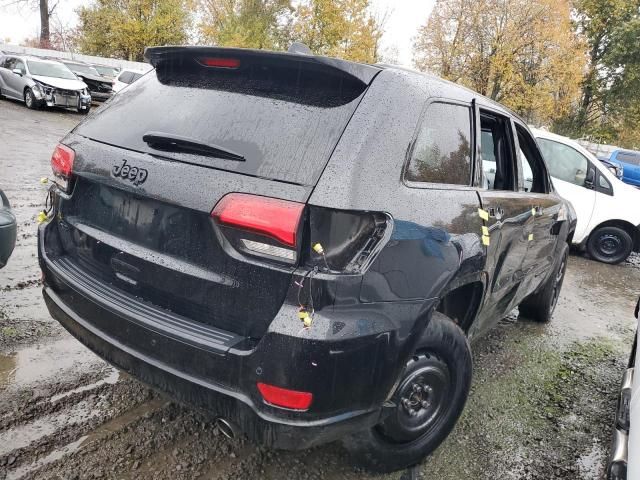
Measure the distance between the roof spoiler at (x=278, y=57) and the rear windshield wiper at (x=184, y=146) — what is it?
44 centimetres

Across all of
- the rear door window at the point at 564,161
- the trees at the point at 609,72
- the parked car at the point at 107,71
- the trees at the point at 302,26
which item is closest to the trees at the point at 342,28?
the trees at the point at 302,26

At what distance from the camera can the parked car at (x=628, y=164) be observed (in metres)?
19.1

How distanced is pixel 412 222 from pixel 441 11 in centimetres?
2467

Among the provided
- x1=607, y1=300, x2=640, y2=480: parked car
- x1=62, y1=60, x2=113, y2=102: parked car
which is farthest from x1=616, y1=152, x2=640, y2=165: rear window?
x1=607, y1=300, x2=640, y2=480: parked car

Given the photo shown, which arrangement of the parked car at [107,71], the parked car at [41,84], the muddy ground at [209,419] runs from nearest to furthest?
1. the muddy ground at [209,419]
2. the parked car at [41,84]
3. the parked car at [107,71]

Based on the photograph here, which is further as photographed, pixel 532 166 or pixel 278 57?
pixel 532 166

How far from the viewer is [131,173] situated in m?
2.10

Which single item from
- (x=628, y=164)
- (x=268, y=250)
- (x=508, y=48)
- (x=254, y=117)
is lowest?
(x=628, y=164)

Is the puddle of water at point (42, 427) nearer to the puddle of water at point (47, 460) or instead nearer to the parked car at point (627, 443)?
the puddle of water at point (47, 460)

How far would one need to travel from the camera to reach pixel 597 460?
2.98 metres

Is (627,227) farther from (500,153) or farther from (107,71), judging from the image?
(107,71)

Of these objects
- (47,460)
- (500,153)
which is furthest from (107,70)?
(47,460)

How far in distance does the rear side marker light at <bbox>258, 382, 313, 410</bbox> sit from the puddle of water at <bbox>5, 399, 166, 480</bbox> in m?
1.18

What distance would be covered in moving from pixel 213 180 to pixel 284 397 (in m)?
0.83
